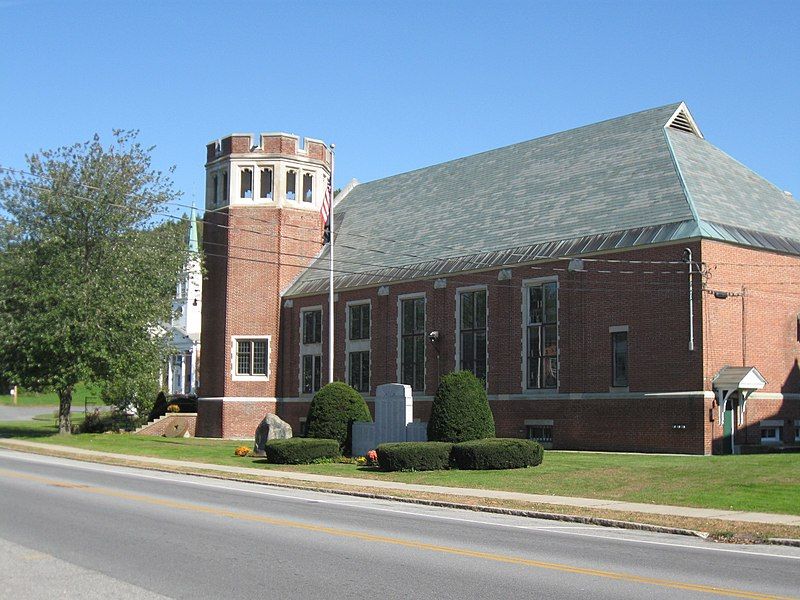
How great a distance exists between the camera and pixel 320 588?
9.92 metres

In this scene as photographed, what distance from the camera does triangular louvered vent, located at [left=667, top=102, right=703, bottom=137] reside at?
3910cm

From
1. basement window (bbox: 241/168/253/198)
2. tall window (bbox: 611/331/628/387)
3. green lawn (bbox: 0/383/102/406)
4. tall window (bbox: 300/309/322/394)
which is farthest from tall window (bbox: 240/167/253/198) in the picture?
green lawn (bbox: 0/383/102/406)

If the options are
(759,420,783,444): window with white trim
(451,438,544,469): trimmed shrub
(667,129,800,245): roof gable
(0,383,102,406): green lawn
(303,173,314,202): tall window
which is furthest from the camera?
(0,383,102,406): green lawn

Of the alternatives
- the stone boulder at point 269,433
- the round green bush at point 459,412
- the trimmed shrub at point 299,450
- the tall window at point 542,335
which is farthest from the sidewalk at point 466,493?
the tall window at point 542,335

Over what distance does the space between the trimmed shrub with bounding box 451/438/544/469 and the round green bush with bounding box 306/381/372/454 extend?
7.14 meters

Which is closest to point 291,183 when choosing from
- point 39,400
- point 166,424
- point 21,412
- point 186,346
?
point 166,424

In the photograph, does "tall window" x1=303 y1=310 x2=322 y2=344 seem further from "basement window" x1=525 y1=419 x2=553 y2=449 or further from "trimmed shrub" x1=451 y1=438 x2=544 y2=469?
"trimmed shrub" x1=451 y1=438 x2=544 y2=469

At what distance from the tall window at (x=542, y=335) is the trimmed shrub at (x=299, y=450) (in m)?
9.29

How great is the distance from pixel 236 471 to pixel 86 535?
1548cm

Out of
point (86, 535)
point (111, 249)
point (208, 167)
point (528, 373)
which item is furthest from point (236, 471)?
point (208, 167)

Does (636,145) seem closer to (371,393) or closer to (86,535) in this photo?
(371,393)

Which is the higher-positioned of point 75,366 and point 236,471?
point 75,366

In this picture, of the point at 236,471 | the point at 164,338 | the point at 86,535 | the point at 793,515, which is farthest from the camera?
the point at 164,338

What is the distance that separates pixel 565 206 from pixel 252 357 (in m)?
20.5
